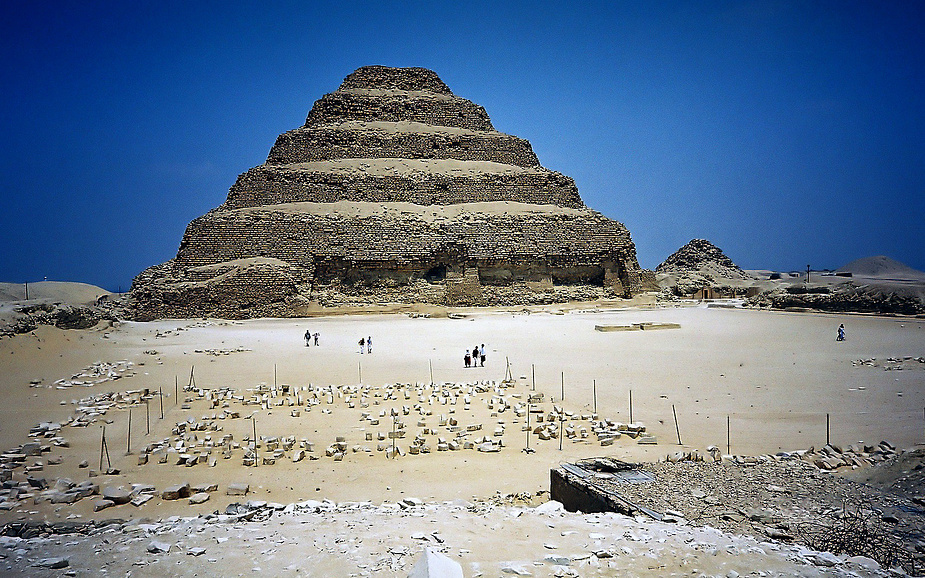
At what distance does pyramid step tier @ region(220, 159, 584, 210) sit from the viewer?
38.9 metres

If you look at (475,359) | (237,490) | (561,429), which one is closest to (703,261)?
(475,359)

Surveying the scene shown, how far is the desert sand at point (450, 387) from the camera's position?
262 inches

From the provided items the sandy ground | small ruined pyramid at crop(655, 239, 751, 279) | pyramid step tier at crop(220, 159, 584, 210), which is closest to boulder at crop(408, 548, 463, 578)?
the sandy ground

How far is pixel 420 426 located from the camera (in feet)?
28.3

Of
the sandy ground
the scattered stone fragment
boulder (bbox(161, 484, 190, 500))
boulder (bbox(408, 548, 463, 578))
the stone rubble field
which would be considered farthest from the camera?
the sandy ground

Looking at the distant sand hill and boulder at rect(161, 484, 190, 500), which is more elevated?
the distant sand hill

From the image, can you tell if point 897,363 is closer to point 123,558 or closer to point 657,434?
point 657,434

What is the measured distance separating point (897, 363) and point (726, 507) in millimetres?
10814

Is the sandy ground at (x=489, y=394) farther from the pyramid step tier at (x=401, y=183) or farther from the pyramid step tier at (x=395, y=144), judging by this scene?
the pyramid step tier at (x=395, y=144)

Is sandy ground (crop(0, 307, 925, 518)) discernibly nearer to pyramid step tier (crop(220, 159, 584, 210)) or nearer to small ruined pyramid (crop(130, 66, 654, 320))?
small ruined pyramid (crop(130, 66, 654, 320))

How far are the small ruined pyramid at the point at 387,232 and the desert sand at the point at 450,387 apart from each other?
1122 cm

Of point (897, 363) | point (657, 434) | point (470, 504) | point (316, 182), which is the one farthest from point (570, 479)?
point (316, 182)

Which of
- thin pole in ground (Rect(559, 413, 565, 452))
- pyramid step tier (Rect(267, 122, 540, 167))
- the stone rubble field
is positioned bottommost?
thin pole in ground (Rect(559, 413, 565, 452))

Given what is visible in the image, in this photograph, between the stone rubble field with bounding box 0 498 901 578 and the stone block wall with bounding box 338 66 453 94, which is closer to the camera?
the stone rubble field with bounding box 0 498 901 578
